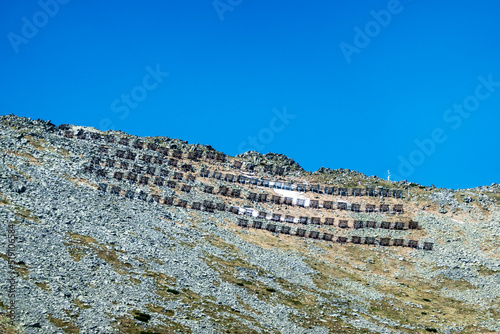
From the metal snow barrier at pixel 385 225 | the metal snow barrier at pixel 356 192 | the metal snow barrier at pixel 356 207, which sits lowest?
the metal snow barrier at pixel 385 225

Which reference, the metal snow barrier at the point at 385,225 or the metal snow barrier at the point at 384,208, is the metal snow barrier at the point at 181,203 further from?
the metal snow barrier at the point at 384,208

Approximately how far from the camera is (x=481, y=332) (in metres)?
64.3

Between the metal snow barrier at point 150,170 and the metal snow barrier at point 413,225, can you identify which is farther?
the metal snow barrier at point 150,170

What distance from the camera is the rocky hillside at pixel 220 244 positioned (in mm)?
48094

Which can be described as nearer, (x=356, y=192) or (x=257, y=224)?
(x=257, y=224)

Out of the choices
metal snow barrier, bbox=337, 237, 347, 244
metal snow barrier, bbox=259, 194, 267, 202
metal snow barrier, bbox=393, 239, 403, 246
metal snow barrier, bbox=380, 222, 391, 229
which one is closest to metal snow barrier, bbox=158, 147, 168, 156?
metal snow barrier, bbox=259, 194, 267, 202

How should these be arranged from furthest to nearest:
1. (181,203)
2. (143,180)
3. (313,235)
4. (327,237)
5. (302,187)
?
(302,187), (143,180), (327,237), (313,235), (181,203)

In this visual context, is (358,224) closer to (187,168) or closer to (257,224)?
(257,224)

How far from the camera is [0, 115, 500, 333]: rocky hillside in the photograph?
4809 cm

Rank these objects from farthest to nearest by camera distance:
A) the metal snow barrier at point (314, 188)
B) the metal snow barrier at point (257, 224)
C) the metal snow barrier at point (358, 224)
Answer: the metal snow barrier at point (314, 188)
the metal snow barrier at point (358, 224)
the metal snow barrier at point (257, 224)

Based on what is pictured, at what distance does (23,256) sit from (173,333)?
16932mm

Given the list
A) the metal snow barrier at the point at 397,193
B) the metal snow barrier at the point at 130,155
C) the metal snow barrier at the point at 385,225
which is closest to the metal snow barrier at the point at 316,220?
the metal snow barrier at the point at 385,225

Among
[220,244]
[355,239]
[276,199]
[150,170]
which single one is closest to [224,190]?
[276,199]

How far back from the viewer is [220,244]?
3130 inches
